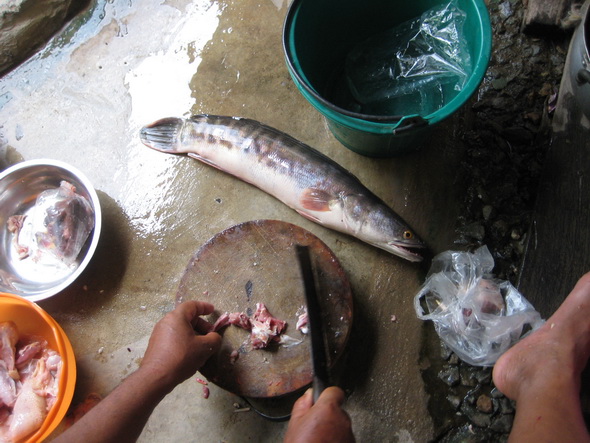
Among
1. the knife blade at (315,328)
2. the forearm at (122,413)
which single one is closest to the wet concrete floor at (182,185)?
the knife blade at (315,328)

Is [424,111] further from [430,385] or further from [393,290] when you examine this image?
[430,385]

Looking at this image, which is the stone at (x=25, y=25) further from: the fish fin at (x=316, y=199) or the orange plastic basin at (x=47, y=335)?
the fish fin at (x=316, y=199)

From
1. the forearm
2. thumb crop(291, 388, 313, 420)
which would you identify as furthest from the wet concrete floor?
thumb crop(291, 388, 313, 420)

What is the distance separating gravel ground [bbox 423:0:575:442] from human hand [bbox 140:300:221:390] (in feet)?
4.42

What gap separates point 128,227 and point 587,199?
286cm

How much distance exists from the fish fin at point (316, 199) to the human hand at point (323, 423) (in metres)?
1.18

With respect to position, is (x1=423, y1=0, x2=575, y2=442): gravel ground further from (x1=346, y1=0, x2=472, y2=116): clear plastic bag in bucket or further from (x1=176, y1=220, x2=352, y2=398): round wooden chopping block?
(x1=176, y1=220, x2=352, y2=398): round wooden chopping block

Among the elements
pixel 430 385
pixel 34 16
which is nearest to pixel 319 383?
pixel 430 385

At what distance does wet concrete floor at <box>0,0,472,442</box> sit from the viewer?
2.70m

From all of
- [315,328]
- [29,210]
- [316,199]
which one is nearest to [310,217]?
[316,199]

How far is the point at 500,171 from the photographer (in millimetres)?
2867

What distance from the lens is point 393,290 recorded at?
2.79 m

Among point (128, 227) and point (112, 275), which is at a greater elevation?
point (128, 227)

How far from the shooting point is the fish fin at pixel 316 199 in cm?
273
